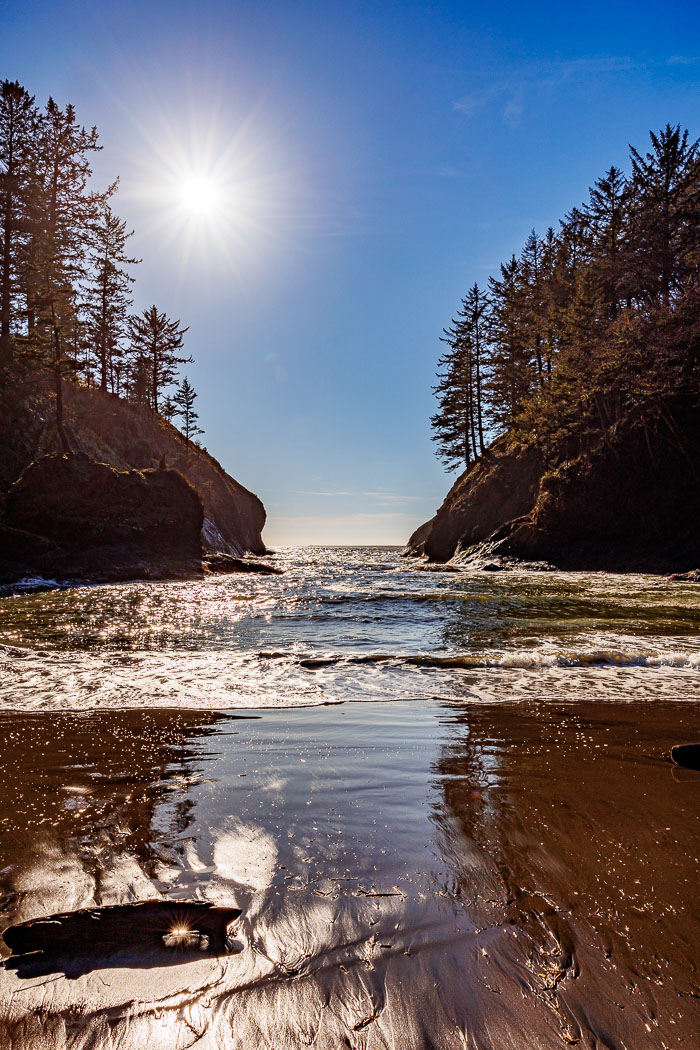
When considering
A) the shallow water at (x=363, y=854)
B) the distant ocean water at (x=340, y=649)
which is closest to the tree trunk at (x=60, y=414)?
the distant ocean water at (x=340, y=649)

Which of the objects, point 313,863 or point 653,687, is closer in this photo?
point 313,863

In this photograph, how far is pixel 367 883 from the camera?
88.5 inches

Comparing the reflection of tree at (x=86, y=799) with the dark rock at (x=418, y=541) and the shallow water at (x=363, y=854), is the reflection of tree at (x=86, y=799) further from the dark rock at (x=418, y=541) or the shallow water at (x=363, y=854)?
the dark rock at (x=418, y=541)

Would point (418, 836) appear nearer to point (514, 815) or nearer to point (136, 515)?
point (514, 815)

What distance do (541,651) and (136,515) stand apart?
76.3 feet

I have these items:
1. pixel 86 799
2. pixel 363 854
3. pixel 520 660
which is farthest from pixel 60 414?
pixel 363 854

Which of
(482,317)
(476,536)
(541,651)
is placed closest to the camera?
(541,651)

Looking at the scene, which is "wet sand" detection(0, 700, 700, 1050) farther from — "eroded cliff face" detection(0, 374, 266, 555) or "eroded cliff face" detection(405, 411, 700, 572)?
"eroded cliff face" detection(0, 374, 266, 555)

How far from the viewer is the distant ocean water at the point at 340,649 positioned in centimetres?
602

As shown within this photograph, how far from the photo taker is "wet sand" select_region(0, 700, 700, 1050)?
1541 millimetres

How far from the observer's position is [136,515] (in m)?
26.5

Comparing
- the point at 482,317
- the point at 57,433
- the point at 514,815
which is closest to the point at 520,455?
the point at 482,317

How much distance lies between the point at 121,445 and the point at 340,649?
121ft

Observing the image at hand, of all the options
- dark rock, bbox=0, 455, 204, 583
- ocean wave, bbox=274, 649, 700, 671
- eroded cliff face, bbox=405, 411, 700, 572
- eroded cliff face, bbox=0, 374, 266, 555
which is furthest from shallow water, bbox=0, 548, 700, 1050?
eroded cliff face, bbox=0, 374, 266, 555
